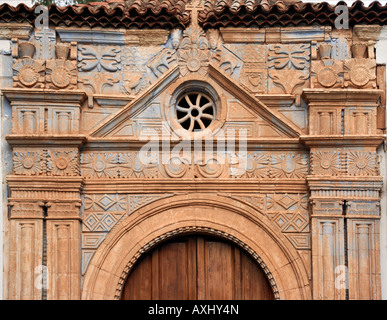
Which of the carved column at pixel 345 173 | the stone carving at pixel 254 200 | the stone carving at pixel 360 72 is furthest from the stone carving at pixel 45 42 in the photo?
the stone carving at pixel 360 72

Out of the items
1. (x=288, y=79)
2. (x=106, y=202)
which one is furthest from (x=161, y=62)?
(x=106, y=202)

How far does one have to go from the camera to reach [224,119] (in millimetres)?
9969

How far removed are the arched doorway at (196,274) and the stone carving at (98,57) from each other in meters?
2.21

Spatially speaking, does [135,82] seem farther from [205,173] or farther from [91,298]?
[91,298]

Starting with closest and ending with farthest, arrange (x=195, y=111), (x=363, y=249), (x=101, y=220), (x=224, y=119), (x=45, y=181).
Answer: (x=363, y=249) → (x=45, y=181) → (x=101, y=220) → (x=224, y=119) → (x=195, y=111)

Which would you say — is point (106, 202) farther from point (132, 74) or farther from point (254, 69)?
point (254, 69)

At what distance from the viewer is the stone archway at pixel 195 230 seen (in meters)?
9.63

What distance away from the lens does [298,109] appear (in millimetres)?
10000

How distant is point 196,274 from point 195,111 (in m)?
1.94

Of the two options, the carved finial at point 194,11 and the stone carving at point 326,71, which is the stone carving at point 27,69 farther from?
the stone carving at point 326,71

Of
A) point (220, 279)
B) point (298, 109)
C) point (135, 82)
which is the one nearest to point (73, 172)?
point (135, 82)

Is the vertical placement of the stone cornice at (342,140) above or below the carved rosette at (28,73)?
below

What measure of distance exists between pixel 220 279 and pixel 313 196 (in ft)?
4.74

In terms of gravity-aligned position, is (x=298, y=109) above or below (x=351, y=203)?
above
